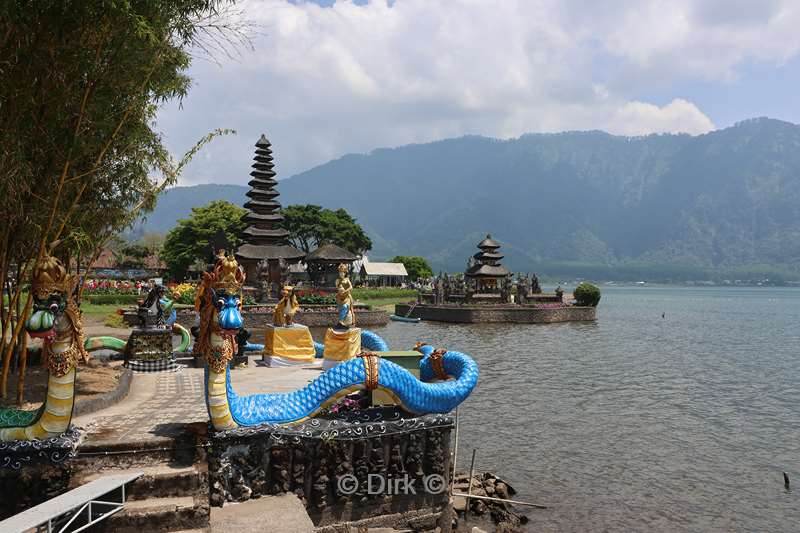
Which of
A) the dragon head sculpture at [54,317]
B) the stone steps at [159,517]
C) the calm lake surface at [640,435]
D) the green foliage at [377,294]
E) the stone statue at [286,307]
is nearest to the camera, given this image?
the stone steps at [159,517]

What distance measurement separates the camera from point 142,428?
28.1ft

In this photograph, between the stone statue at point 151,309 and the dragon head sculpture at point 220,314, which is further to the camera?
the stone statue at point 151,309

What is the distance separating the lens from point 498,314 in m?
47.2

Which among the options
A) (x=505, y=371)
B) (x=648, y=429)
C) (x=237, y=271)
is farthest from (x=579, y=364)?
(x=237, y=271)

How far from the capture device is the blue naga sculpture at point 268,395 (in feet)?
26.2

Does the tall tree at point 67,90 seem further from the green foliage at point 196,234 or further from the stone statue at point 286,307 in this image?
the green foliage at point 196,234

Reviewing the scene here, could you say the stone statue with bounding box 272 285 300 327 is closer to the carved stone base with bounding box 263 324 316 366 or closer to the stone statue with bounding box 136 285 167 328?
the carved stone base with bounding box 263 324 316 366

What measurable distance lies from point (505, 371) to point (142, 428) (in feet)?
58.8

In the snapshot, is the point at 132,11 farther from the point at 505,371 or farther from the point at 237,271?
the point at 505,371

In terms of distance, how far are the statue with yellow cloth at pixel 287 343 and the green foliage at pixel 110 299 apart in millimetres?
27859

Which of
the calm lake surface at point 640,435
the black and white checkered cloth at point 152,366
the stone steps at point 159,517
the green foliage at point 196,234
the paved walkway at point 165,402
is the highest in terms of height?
the green foliage at point 196,234

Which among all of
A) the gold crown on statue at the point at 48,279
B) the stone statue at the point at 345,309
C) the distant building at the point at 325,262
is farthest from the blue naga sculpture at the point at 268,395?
the distant building at the point at 325,262

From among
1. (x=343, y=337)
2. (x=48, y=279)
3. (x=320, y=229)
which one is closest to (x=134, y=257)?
(x=320, y=229)

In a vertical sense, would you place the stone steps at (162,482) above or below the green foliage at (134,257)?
below
